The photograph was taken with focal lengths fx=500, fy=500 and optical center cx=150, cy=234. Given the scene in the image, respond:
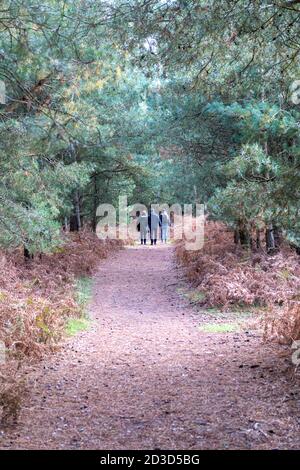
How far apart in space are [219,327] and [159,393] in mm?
3308

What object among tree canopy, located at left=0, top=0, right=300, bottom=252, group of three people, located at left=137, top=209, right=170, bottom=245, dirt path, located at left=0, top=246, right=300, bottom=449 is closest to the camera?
dirt path, located at left=0, top=246, right=300, bottom=449

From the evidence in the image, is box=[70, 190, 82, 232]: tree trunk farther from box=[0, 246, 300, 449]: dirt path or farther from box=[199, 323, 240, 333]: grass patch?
box=[199, 323, 240, 333]: grass patch

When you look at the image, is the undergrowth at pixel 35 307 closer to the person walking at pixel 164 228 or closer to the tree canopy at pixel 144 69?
the tree canopy at pixel 144 69

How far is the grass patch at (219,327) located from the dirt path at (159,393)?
0.15m

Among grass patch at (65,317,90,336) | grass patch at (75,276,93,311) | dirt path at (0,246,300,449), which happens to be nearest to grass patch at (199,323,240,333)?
dirt path at (0,246,300,449)

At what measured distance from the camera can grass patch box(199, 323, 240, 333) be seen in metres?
8.20

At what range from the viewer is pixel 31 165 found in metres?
8.93

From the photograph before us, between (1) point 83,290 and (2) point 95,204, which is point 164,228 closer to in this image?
(2) point 95,204

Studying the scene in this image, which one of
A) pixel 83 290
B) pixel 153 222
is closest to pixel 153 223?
pixel 153 222

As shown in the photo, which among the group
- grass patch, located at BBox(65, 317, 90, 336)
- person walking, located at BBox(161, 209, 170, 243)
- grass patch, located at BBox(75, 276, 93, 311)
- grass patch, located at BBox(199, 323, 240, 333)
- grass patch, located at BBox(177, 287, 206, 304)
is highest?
person walking, located at BBox(161, 209, 170, 243)

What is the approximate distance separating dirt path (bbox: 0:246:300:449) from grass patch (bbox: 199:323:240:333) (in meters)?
0.15

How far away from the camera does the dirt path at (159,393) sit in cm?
411

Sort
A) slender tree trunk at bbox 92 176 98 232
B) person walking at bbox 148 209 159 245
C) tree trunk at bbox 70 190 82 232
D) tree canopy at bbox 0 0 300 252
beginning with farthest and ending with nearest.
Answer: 1. person walking at bbox 148 209 159 245
2. slender tree trunk at bbox 92 176 98 232
3. tree trunk at bbox 70 190 82 232
4. tree canopy at bbox 0 0 300 252

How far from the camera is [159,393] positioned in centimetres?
528
